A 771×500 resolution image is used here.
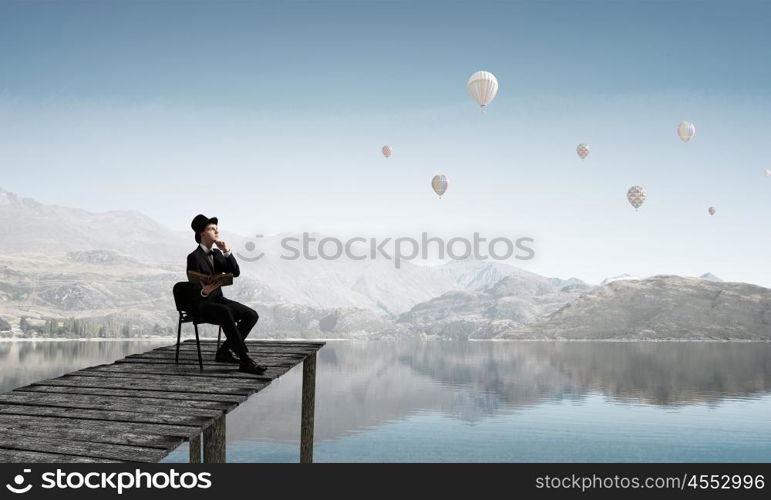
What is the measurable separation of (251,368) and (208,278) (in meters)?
2.23

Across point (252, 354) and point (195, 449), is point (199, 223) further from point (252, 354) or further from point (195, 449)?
point (195, 449)

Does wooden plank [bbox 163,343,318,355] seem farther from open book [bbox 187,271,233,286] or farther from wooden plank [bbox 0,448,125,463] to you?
wooden plank [bbox 0,448,125,463]

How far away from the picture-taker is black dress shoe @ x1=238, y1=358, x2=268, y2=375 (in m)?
14.1

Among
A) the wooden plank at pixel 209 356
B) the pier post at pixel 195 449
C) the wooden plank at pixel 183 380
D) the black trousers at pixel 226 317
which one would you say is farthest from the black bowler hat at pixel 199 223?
the pier post at pixel 195 449

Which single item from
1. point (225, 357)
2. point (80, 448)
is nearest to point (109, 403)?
point (80, 448)

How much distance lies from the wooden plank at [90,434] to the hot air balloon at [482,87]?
9061 centimetres

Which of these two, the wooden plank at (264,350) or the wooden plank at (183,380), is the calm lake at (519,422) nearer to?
the wooden plank at (264,350)

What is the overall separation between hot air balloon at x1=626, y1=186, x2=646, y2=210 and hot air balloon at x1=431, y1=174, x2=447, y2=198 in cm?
5196

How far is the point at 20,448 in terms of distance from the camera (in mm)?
8727

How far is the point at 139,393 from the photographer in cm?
1214

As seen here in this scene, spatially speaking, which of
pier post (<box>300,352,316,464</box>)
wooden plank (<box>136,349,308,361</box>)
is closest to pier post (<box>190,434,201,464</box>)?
pier post (<box>300,352,316,464</box>)

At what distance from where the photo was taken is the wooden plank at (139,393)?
11.3m
